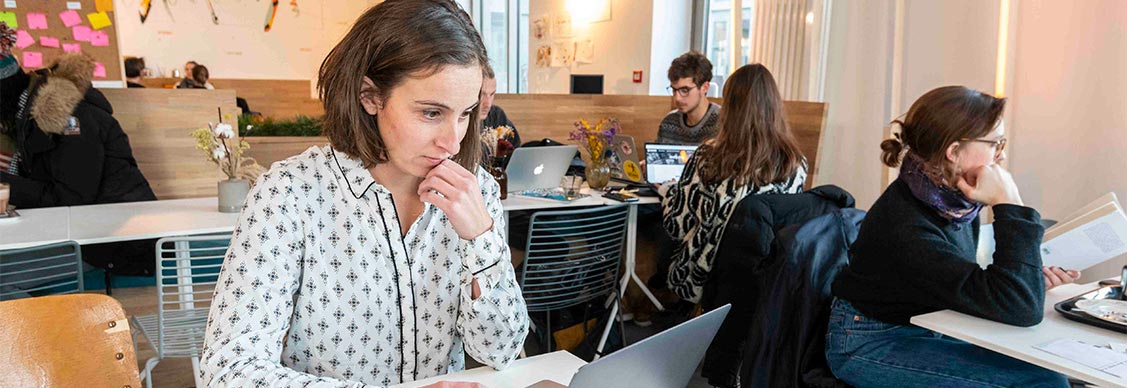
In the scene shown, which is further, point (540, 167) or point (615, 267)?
point (540, 167)

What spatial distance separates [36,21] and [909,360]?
5.15 metres

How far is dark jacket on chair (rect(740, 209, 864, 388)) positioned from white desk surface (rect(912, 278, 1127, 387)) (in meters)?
0.34

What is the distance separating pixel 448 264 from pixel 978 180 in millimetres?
1388

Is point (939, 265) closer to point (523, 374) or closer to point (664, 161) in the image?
point (523, 374)

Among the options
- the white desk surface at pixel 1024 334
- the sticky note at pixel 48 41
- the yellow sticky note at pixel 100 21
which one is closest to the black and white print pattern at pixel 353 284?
the white desk surface at pixel 1024 334

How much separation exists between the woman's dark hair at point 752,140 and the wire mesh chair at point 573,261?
422 mm

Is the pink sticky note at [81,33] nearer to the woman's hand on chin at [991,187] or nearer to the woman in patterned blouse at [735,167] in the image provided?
the woman in patterned blouse at [735,167]

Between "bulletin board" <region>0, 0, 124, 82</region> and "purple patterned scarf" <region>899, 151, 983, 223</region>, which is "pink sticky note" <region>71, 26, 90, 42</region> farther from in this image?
"purple patterned scarf" <region>899, 151, 983, 223</region>

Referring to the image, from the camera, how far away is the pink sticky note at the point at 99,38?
4.48m

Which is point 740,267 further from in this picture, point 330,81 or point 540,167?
point 330,81

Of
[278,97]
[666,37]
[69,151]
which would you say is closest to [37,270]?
[69,151]

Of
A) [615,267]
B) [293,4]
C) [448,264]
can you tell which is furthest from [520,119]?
[293,4]

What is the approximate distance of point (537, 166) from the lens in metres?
3.41

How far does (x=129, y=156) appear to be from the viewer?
128 inches
